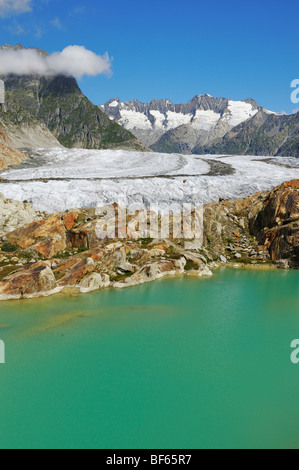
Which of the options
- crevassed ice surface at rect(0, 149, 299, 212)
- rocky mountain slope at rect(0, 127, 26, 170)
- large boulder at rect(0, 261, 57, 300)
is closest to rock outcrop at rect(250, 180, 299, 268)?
crevassed ice surface at rect(0, 149, 299, 212)

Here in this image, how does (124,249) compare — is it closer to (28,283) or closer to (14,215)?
(28,283)

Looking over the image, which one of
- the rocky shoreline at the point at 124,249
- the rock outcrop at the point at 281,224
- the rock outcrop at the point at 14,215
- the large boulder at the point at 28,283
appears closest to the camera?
the large boulder at the point at 28,283

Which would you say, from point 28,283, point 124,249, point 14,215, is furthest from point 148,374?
point 14,215

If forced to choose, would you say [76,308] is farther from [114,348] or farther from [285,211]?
[285,211]

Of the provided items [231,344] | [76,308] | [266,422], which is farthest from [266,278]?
[266,422]

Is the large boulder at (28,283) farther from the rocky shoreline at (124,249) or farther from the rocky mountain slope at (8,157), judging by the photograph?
the rocky mountain slope at (8,157)

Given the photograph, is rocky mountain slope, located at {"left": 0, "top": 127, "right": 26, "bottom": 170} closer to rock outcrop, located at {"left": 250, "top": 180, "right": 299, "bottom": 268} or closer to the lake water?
rock outcrop, located at {"left": 250, "top": 180, "right": 299, "bottom": 268}

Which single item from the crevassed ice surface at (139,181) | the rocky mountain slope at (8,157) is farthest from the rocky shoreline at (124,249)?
the rocky mountain slope at (8,157)
